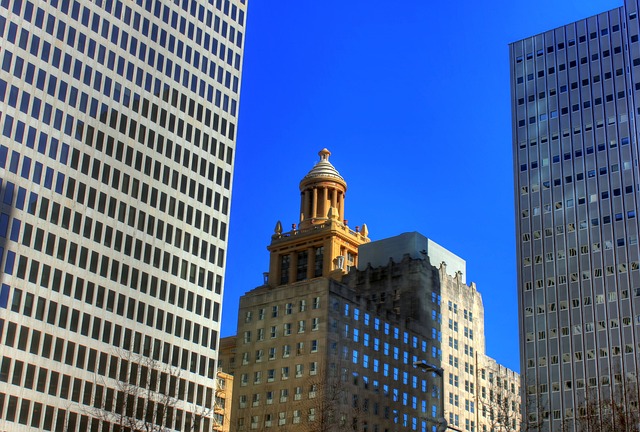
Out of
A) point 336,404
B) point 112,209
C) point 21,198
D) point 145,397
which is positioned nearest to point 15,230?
point 21,198

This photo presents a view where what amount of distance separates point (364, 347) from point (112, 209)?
54.6 m

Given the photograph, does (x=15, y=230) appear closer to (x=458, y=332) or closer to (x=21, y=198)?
(x=21, y=198)

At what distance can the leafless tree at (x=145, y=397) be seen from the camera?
102 meters

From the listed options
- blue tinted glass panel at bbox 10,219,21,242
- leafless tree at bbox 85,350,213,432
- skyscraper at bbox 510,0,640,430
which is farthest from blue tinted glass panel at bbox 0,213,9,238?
skyscraper at bbox 510,0,640,430

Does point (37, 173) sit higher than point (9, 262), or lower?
higher

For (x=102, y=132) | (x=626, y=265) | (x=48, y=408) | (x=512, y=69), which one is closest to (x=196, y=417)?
(x=48, y=408)

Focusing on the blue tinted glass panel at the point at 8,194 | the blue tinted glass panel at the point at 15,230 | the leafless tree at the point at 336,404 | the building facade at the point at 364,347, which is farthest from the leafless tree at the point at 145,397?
the leafless tree at the point at 336,404

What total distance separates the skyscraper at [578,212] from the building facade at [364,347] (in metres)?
24.2

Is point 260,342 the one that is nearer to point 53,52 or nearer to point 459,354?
point 459,354

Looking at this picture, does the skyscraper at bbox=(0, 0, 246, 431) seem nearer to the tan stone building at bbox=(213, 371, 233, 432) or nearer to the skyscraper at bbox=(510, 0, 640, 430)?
the tan stone building at bbox=(213, 371, 233, 432)

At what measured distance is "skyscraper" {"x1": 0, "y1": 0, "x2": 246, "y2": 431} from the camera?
99.6 m

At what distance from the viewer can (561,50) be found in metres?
152

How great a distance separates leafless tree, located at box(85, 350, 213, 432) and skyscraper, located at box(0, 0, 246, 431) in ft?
0.75

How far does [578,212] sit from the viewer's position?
14012 centimetres
